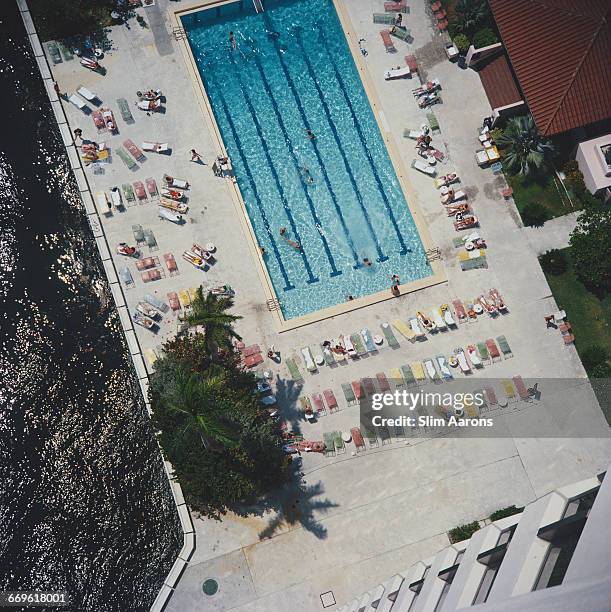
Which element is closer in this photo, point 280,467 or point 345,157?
point 280,467

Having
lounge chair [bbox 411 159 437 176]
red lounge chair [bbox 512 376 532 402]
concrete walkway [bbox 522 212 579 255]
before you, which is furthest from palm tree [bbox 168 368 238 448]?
A: concrete walkway [bbox 522 212 579 255]

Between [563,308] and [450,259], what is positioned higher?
[450,259]

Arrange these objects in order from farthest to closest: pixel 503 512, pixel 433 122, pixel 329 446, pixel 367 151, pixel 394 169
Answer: pixel 367 151 → pixel 433 122 → pixel 394 169 → pixel 329 446 → pixel 503 512

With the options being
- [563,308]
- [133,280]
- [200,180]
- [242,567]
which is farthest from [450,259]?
[242,567]

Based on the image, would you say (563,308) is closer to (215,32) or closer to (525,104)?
(525,104)

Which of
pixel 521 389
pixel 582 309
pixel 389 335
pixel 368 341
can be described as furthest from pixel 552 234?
pixel 368 341

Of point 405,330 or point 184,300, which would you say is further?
point 405,330

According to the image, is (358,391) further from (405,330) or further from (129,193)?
(129,193)
